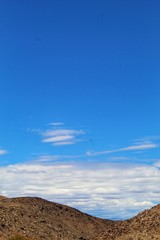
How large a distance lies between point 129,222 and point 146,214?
318 centimetres

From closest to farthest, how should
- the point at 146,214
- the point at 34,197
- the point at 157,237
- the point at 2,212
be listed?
the point at 157,237, the point at 146,214, the point at 2,212, the point at 34,197

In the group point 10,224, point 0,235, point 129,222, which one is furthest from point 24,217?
point 129,222

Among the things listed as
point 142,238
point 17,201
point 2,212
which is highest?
point 17,201

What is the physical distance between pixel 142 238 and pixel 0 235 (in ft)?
90.9

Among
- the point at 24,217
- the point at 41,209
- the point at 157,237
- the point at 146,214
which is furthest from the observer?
the point at 41,209

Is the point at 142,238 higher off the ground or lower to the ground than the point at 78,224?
lower

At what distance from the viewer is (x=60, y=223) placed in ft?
452

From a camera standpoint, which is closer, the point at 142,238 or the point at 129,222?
the point at 142,238

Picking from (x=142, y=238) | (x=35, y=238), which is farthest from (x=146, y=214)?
(x=35, y=238)

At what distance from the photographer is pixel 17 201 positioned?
486 feet

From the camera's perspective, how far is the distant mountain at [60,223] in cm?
7788

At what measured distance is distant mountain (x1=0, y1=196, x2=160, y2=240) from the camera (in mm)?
77875

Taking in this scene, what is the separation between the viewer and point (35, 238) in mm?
96188

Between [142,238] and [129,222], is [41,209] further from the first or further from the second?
[142,238]
